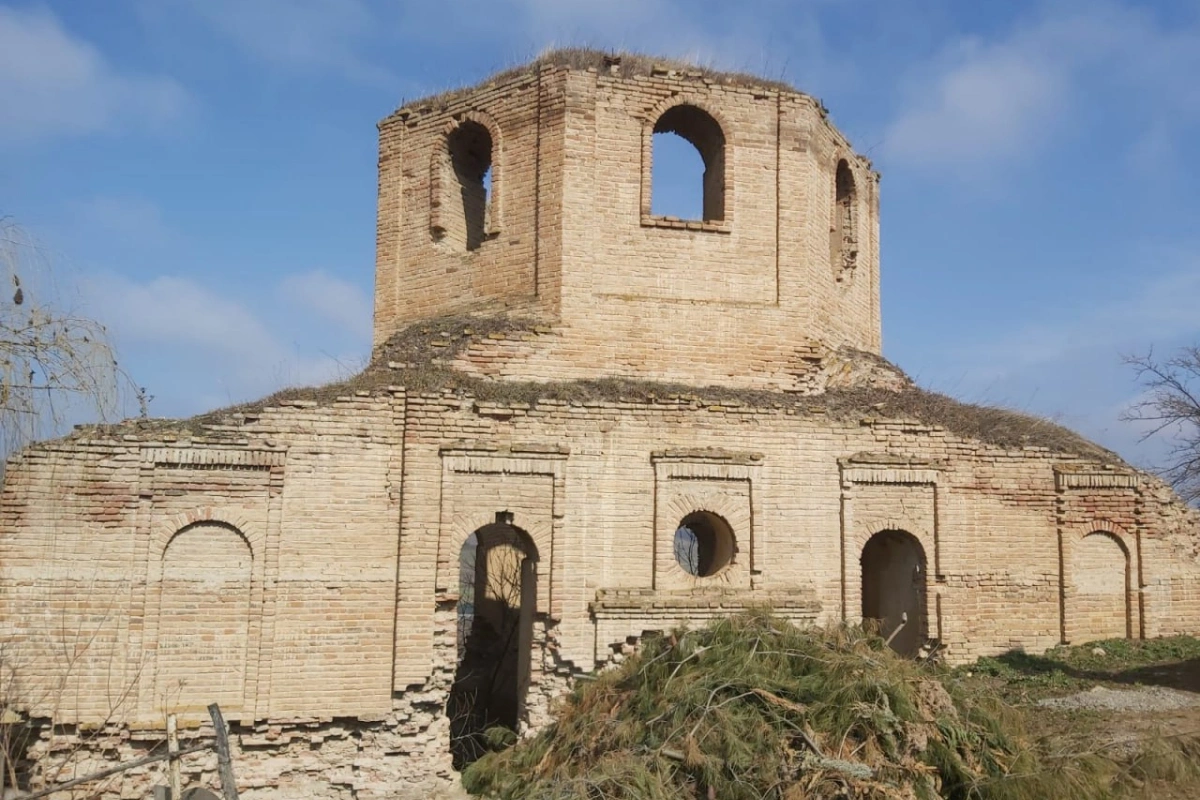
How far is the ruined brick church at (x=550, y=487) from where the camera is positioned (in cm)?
1007

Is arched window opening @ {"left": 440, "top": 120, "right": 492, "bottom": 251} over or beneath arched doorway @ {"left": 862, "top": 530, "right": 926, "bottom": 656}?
over

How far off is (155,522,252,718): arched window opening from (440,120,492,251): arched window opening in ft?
17.2

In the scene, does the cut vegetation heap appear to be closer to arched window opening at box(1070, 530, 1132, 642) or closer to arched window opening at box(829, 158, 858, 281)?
arched window opening at box(1070, 530, 1132, 642)

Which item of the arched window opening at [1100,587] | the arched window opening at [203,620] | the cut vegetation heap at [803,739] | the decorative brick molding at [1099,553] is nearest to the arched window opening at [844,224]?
the decorative brick molding at [1099,553]

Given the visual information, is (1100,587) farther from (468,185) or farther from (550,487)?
(468,185)

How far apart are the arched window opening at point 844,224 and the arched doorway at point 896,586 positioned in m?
3.73

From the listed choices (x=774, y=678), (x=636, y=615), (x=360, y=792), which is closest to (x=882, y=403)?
(x=636, y=615)

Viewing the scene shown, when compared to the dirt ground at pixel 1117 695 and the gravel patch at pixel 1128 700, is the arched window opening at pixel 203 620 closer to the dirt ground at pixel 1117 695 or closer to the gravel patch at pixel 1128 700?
the dirt ground at pixel 1117 695

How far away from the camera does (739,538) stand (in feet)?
38.2

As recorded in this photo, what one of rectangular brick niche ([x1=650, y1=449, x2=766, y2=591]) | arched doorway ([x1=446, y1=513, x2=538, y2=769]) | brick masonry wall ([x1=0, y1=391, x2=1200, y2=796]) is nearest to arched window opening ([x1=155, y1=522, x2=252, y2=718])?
brick masonry wall ([x1=0, y1=391, x2=1200, y2=796])

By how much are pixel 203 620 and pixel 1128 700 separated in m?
9.00

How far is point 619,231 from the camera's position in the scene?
12.8 meters

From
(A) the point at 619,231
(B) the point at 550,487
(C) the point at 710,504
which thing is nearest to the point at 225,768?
(B) the point at 550,487

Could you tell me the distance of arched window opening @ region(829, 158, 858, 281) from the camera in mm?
14680
